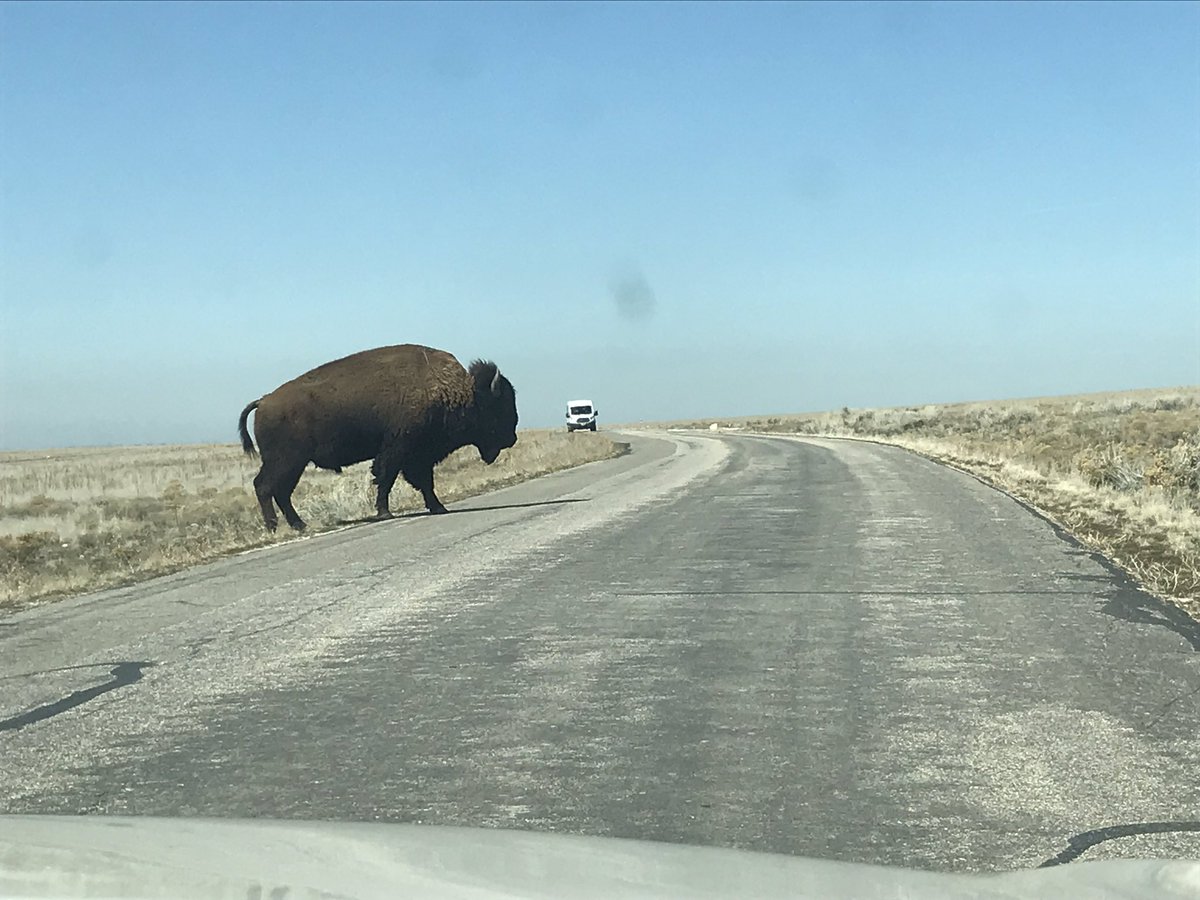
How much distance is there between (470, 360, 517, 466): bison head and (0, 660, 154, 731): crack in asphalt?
13209mm

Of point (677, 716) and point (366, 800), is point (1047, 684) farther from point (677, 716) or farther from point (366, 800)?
point (366, 800)

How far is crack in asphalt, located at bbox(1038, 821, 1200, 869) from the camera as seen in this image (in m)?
4.38

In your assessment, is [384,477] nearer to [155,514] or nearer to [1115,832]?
[155,514]

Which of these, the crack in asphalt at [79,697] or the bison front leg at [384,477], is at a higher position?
the bison front leg at [384,477]

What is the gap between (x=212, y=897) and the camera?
284 cm

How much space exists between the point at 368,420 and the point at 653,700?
13402 millimetres

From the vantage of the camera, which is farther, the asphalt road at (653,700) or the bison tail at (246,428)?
the bison tail at (246,428)

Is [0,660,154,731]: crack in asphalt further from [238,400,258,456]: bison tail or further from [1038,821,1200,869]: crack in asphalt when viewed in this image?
[238,400,258,456]: bison tail

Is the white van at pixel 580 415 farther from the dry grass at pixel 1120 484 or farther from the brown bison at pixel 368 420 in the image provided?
the brown bison at pixel 368 420

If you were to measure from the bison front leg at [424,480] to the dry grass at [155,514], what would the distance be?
1056 mm

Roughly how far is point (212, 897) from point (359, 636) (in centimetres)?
602

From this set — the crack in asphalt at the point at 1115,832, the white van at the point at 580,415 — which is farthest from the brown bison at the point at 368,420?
the white van at the point at 580,415

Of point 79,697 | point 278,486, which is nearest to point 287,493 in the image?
point 278,486

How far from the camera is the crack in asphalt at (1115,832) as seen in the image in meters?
4.38
